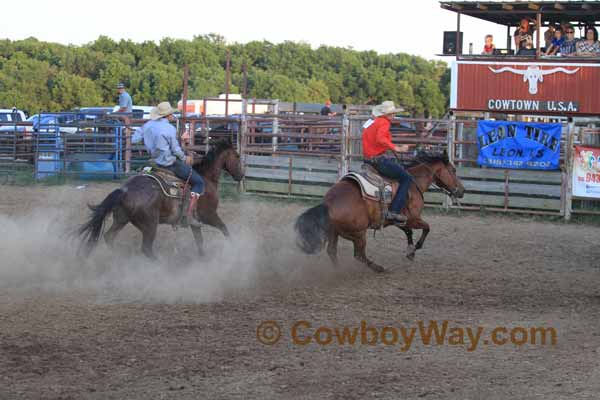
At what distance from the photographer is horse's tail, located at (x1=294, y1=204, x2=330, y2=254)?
9008 mm

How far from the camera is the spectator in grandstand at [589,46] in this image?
60.1 ft

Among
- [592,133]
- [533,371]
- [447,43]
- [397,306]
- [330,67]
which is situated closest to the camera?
[533,371]

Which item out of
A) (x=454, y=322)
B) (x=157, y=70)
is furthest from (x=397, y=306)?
(x=157, y=70)

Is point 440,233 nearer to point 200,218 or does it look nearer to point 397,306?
A: point 200,218

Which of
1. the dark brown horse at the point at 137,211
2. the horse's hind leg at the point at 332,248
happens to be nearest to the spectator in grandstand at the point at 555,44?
the horse's hind leg at the point at 332,248

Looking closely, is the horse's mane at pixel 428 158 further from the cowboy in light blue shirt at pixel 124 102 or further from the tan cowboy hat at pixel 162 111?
the cowboy in light blue shirt at pixel 124 102

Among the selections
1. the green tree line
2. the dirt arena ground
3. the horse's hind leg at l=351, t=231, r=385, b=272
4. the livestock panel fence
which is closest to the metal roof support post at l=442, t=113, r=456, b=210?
the livestock panel fence

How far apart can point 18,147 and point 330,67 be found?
42792 millimetres

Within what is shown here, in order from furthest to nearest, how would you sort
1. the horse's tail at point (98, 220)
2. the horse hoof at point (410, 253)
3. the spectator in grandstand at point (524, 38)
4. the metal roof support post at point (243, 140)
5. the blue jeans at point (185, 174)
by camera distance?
the spectator in grandstand at point (524, 38), the metal roof support post at point (243, 140), the horse hoof at point (410, 253), the blue jeans at point (185, 174), the horse's tail at point (98, 220)

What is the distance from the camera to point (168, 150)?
9.77 metres

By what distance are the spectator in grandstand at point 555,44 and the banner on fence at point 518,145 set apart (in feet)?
14.2

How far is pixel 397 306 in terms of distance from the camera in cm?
795

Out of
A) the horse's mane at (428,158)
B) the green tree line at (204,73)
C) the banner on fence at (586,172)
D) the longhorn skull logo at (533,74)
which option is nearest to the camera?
the horse's mane at (428,158)

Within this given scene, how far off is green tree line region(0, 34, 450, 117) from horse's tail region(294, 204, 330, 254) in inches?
1331
